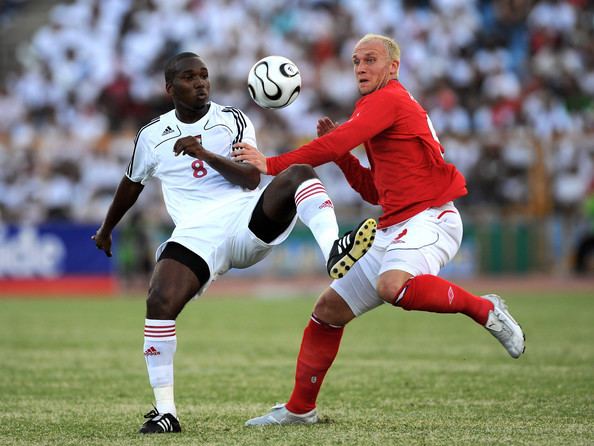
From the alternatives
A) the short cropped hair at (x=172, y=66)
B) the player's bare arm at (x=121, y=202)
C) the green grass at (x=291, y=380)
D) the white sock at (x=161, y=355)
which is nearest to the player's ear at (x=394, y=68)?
the short cropped hair at (x=172, y=66)

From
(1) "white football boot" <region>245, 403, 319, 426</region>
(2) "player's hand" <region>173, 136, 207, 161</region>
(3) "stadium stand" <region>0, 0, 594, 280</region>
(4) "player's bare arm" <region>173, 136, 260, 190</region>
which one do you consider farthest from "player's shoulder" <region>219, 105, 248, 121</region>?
(3) "stadium stand" <region>0, 0, 594, 280</region>

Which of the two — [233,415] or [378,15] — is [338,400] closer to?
[233,415]

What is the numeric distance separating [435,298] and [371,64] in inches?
59.4

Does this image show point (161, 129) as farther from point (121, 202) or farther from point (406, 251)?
point (406, 251)

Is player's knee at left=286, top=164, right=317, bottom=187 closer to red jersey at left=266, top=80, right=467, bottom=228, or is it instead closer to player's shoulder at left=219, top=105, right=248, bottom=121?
red jersey at left=266, top=80, right=467, bottom=228

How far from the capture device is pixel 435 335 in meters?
13.1

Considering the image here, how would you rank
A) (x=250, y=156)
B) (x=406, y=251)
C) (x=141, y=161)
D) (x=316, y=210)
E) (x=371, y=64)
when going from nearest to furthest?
(x=316, y=210) < (x=250, y=156) < (x=406, y=251) < (x=371, y=64) < (x=141, y=161)

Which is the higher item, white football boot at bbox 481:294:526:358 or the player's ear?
the player's ear

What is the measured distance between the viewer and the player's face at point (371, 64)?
22.1 ft

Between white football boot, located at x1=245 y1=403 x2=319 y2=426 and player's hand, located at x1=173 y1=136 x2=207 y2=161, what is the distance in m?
1.70

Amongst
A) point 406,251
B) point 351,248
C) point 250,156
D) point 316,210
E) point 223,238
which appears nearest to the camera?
point 351,248

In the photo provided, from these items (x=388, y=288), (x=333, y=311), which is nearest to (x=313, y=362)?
(x=333, y=311)

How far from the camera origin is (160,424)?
21.1 feet

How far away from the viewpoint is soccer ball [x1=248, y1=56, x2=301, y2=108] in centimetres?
684
